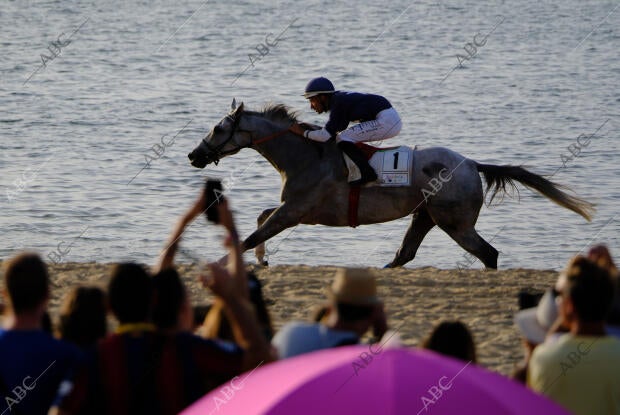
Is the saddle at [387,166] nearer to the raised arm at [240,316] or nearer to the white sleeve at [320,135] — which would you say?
the white sleeve at [320,135]

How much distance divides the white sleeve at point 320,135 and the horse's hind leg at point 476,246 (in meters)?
1.52

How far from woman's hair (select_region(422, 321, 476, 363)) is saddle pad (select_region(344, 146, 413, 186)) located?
22.7 ft

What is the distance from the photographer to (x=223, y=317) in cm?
596

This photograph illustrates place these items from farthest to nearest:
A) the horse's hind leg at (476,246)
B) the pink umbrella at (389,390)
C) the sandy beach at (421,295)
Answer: the horse's hind leg at (476,246) → the sandy beach at (421,295) → the pink umbrella at (389,390)

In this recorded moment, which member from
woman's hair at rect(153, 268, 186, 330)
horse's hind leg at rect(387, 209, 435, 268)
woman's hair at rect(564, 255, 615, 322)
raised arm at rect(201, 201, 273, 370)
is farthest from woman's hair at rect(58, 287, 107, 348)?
horse's hind leg at rect(387, 209, 435, 268)

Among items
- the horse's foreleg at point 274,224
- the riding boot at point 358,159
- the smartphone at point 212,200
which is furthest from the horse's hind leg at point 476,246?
the smartphone at point 212,200

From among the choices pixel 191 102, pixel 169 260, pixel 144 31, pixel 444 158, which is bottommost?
pixel 144 31

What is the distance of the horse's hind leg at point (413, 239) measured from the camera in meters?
13.2

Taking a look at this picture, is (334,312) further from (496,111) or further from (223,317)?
(496,111)

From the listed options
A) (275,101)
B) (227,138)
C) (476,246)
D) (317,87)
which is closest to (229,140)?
(227,138)

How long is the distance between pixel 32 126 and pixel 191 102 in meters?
4.31

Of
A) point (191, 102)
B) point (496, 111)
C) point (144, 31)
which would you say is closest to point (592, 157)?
point (496, 111)

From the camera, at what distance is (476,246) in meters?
13.1

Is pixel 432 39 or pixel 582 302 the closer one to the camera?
pixel 582 302
